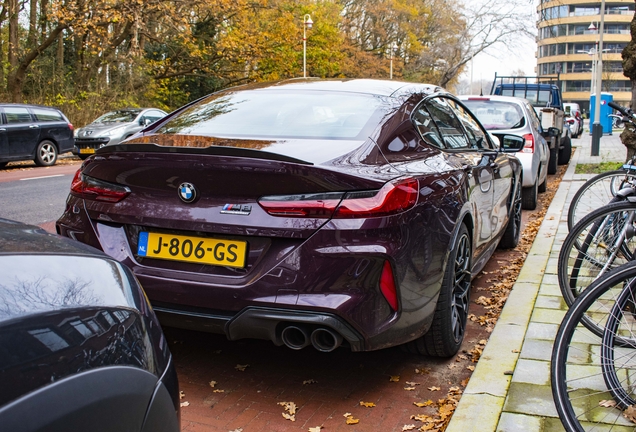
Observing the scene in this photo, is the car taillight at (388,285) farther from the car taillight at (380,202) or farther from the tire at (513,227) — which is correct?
the tire at (513,227)

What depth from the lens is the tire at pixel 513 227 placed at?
21.5 ft

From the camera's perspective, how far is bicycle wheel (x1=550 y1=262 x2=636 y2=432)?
2.58 meters

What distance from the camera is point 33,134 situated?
55.8 feet

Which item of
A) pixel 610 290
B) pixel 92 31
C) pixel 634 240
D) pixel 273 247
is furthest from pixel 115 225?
pixel 92 31

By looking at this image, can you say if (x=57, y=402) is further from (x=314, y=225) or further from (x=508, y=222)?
(x=508, y=222)

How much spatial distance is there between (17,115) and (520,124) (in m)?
12.5

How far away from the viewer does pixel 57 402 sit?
141cm

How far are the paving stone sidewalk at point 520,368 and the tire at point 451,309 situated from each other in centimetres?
21

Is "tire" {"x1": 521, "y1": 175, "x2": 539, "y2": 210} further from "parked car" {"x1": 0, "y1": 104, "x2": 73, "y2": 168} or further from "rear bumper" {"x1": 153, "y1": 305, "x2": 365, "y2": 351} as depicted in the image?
"parked car" {"x1": 0, "y1": 104, "x2": 73, "y2": 168}

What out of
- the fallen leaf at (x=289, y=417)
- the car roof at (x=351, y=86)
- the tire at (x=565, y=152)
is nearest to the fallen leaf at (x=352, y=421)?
the fallen leaf at (x=289, y=417)

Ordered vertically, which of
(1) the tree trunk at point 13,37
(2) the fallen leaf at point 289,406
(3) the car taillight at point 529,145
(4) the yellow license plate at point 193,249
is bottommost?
(2) the fallen leaf at point 289,406

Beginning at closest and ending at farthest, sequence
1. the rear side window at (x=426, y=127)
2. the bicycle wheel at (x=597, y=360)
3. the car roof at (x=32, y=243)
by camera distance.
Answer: the car roof at (x=32, y=243) → the bicycle wheel at (x=597, y=360) → the rear side window at (x=426, y=127)

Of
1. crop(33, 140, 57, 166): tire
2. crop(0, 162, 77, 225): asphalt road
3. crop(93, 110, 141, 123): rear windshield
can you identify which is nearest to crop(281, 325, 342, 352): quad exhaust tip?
crop(0, 162, 77, 225): asphalt road

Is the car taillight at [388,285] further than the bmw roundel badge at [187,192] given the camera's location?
No
